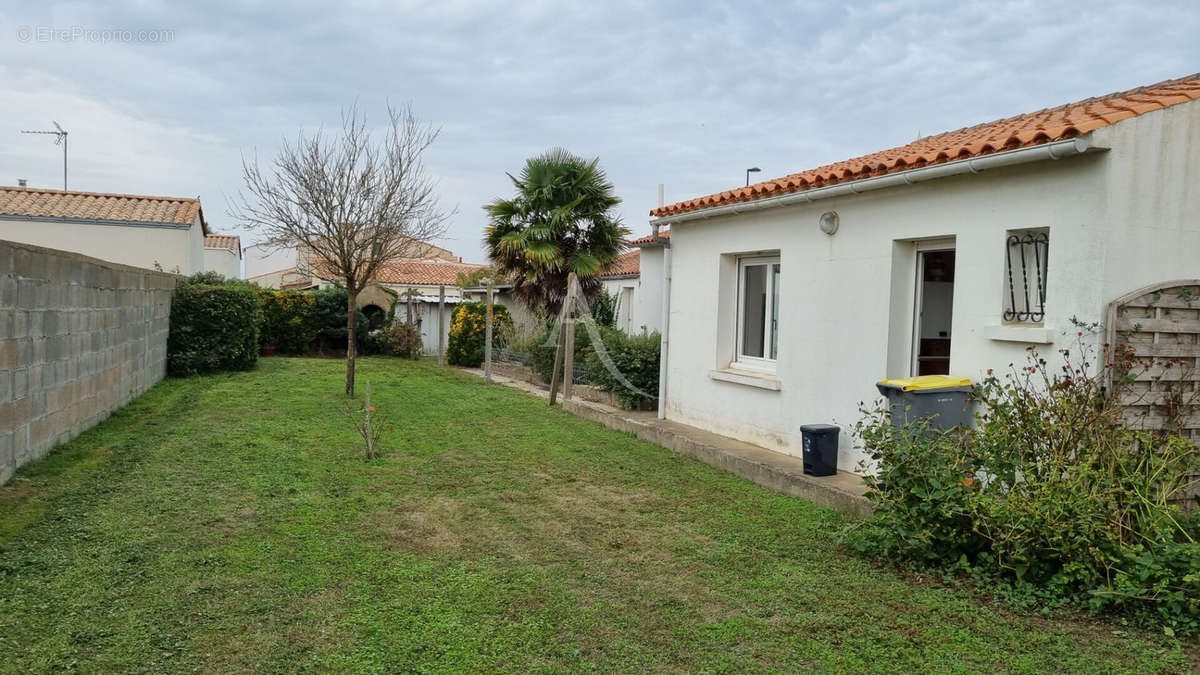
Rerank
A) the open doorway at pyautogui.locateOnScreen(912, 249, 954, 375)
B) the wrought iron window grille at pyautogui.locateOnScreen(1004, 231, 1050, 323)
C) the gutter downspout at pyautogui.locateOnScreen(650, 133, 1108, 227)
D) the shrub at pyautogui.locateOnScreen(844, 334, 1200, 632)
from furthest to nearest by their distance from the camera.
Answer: the open doorway at pyautogui.locateOnScreen(912, 249, 954, 375)
the wrought iron window grille at pyautogui.locateOnScreen(1004, 231, 1050, 323)
the gutter downspout at pyautogui.locateOnScreen(650, 133, 1108, 227)
the shrub at pyautogui.locateOnScreen(844, 334, 1200, 632)

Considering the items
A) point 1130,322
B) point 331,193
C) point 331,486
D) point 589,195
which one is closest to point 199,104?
point 331,193

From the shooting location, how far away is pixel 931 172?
653cm

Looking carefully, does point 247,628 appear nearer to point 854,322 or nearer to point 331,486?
point 331,486

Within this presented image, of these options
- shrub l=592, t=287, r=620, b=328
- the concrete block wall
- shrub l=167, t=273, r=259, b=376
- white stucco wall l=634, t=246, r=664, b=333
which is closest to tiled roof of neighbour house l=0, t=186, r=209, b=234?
shrub l=167, t=273, r=259, b=376

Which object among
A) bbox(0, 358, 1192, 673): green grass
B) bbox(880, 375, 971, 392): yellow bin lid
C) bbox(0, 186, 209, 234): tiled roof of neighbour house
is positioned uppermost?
bbox(0, 186, 209, 234): tiled roof of neighbour house

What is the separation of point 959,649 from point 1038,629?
1.96ft

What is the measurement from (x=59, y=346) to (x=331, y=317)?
16310mm

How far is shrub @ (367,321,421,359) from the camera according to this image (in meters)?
24.5

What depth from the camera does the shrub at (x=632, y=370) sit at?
1240cm

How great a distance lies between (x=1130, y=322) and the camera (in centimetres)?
547

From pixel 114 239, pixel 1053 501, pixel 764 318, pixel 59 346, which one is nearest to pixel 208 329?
pixel 59 346

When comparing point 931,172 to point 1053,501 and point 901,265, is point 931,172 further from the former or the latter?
point 1053,501

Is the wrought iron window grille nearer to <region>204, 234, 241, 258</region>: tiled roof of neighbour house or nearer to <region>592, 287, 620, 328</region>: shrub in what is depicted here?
<region>592, 287, 620, 328</region>: shrub

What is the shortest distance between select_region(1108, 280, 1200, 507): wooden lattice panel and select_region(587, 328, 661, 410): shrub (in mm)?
7144
